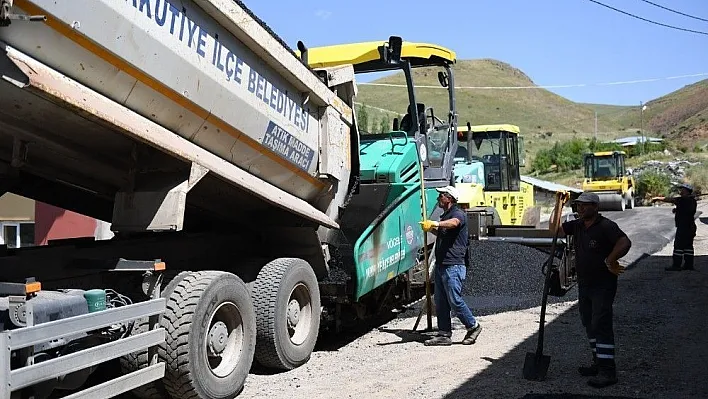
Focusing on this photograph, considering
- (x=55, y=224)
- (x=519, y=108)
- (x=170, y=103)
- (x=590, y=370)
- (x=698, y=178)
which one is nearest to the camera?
(x=170, y=103)

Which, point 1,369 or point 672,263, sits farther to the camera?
point 672,263

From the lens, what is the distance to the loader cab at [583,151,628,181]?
30.1 metres

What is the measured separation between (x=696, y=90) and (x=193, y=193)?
11072 centimetres

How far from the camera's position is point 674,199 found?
40.0 feet

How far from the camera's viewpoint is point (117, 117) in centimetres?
431

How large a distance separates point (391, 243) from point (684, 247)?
7025 mm

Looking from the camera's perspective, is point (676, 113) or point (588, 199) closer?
point (588, 199)

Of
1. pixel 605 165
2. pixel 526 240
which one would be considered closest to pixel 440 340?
pixel 526 240

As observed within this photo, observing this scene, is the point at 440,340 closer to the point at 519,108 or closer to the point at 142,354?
the point at 142,354

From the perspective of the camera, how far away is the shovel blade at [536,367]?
5723 mm

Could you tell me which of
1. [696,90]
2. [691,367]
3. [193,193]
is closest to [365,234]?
[193,193]

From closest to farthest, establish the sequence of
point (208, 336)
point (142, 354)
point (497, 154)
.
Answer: point (142, 354) → point (208, 336) → point (497, 154)

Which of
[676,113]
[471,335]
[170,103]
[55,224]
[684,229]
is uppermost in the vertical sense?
[676,113]

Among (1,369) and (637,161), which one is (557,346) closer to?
(1,369)
